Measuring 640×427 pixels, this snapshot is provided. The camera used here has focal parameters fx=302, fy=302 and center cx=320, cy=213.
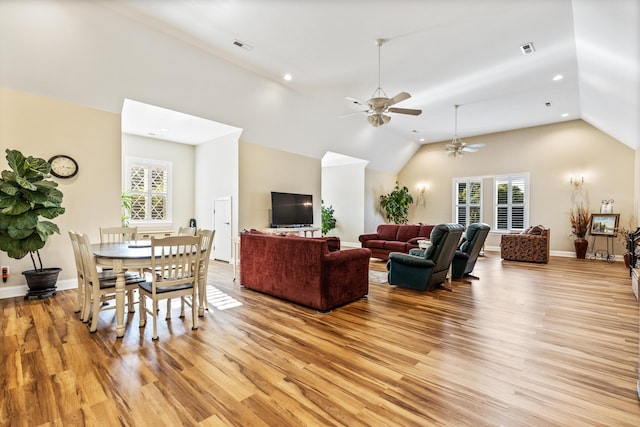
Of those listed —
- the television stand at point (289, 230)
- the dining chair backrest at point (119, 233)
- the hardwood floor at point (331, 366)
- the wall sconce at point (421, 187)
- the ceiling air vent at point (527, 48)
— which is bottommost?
the hardwood floor at point (331, 366)

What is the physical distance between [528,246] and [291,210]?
19.9 ft

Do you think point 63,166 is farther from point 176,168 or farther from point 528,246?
point 528,246

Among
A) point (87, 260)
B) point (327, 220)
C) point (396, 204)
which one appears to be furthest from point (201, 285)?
point (396, 204)

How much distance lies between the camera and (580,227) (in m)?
8.10

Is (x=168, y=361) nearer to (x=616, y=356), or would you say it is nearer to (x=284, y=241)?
(x=284, y=241)

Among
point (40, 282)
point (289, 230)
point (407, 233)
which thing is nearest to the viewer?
point (40, 282)

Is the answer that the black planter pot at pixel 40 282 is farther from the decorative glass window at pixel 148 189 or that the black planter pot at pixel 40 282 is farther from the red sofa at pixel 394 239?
the red sofa at pixel 394 239

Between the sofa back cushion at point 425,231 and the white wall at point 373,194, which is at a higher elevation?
the white wall at point 373,194

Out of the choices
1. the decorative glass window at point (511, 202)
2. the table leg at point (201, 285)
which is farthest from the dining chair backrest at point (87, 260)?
the decorative glass window at point (511, 202)

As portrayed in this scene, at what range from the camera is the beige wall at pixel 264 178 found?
7020 mm

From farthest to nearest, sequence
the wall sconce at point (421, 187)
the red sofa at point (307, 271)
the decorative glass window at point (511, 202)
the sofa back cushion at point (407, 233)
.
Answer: the wall sconce at point (421, 187) → the decorative glass window at point (511, 202) → the sofa back cushion at point (407, 233) → the red sofa at point (307, 271)

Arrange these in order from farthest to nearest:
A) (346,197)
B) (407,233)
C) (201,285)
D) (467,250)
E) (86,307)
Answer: (346,197), (407,233), (467,250), (201,285), (86,307)

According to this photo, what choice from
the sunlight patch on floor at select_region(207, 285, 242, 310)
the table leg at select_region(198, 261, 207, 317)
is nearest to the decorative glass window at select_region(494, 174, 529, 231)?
the sunlight patch on floor at select_region(207, 285, 242, 310)

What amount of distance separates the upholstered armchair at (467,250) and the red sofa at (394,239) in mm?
1554
